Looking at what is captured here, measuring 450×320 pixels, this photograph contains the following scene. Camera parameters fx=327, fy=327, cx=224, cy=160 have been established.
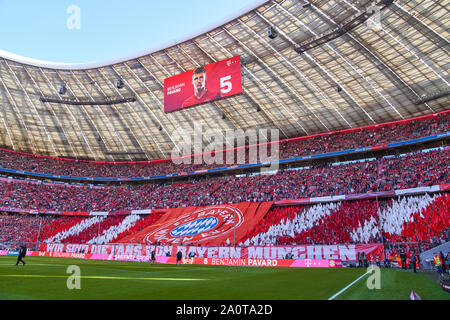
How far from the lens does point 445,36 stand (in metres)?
30.6

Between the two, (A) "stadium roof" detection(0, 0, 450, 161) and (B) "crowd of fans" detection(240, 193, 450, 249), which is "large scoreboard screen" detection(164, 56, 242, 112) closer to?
(A) "stadium roof" detection(0, 0, 450, 161)

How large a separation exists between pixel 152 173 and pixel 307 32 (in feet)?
134

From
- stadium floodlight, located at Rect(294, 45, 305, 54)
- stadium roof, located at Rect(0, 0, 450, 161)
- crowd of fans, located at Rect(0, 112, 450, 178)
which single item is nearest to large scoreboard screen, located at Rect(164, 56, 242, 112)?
stadium roof, located at Rect(0, 0, 450, 161)

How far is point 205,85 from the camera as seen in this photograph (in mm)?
34562

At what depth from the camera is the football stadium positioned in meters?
28.1

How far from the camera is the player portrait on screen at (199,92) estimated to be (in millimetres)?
34050

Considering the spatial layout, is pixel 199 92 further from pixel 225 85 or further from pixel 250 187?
pixel 250 187

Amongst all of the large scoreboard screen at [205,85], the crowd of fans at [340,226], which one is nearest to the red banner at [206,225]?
the crowd of fans at [340,226]

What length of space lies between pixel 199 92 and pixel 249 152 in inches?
922

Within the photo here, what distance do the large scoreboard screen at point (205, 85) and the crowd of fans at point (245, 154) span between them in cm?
2134

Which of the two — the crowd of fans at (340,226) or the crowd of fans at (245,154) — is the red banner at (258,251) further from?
the crowd of fans at (245,154)
